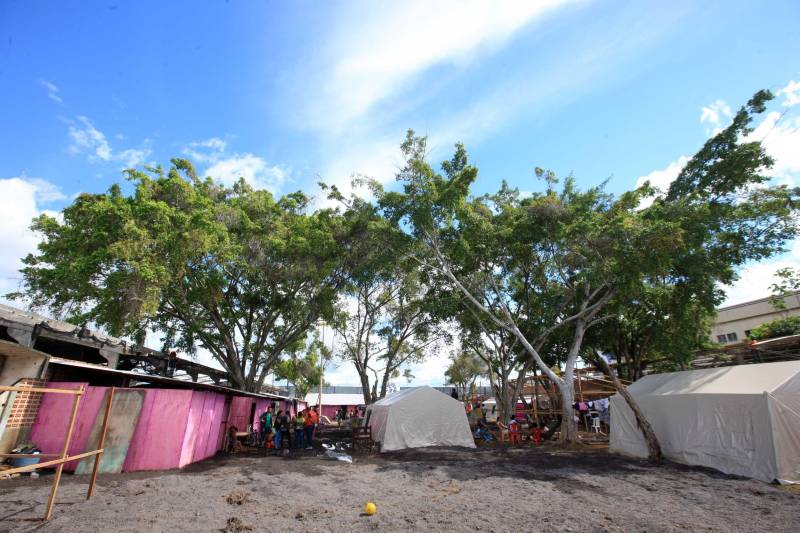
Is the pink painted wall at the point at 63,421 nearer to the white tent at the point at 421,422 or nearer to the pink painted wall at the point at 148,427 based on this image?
the pink painted wall at the point at 148,427

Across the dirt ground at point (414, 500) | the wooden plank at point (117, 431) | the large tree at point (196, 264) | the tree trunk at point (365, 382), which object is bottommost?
the dirt ground at point (414, 500)

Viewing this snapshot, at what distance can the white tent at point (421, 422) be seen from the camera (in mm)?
16828

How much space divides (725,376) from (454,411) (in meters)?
10.3

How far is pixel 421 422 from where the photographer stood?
57.4 ft

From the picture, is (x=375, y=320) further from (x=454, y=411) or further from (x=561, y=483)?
(x=561, y=483)

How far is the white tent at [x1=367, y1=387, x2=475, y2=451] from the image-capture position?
55.2ft

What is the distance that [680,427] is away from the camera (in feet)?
38.3

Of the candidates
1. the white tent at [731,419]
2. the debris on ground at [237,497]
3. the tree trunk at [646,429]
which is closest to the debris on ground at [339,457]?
the debris on ground at [237,497]

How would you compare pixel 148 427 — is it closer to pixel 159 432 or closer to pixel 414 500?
pixel 159 432

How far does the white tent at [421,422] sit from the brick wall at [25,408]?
453 inches

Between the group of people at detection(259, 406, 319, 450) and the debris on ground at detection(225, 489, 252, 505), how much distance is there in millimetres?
8923

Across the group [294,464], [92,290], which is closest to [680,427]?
[294,464]

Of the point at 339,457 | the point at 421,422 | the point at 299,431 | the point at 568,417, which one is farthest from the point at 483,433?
the point at 339,457

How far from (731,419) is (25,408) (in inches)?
707
